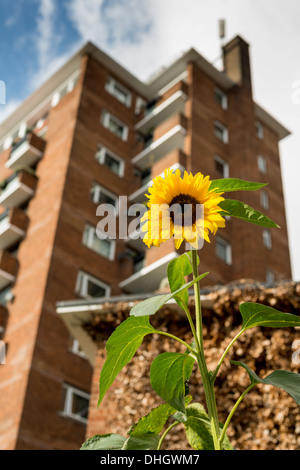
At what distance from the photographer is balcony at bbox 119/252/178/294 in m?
22.6

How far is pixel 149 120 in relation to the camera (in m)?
30.2

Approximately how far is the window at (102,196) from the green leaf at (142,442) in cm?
2386

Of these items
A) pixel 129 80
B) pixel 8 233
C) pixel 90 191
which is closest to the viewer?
pixel 8 233

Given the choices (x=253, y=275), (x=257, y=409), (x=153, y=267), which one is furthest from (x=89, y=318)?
(x=253, y=275)

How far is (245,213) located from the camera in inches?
63.3

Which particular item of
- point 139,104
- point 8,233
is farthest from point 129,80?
point 8,233

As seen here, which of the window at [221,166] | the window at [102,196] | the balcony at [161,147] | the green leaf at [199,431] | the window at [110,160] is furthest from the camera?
the window at [221,166]

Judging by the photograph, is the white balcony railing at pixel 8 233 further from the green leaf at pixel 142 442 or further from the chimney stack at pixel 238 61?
the green leaf at pixel 142 442

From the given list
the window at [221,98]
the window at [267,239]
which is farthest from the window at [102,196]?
the window at [221,98]

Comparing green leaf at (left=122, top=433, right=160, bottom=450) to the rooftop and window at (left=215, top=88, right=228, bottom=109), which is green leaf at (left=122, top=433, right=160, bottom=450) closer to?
the rooftop

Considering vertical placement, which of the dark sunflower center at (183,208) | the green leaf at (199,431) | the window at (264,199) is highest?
the window at (264,199)

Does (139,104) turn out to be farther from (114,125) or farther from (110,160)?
(110,160)

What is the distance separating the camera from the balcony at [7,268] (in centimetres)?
2261

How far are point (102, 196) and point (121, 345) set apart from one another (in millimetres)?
24716
